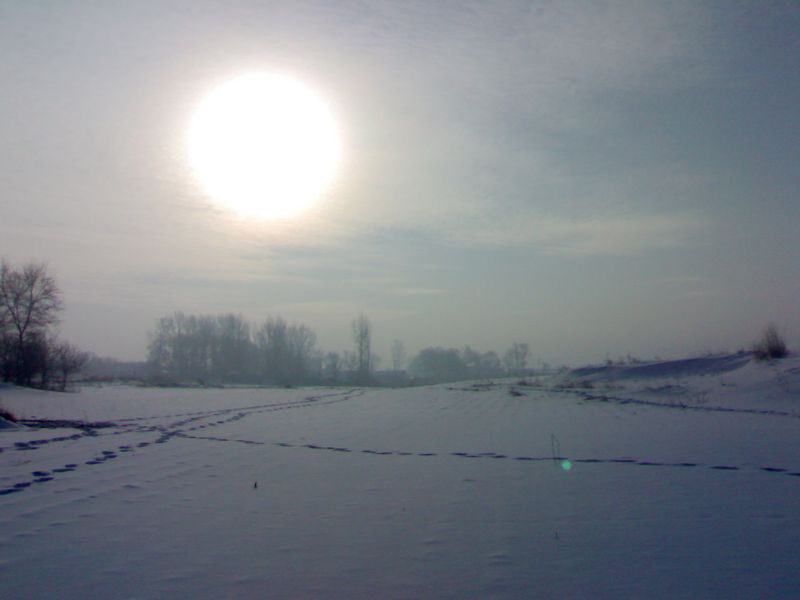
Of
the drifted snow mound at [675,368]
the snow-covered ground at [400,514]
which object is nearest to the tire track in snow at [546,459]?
the snow-covered ground at [400,514]

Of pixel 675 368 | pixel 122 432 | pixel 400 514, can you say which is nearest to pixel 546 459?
pixel 400 514

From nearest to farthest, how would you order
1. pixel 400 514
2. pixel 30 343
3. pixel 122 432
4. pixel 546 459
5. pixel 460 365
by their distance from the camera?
pixel 400 514, pixel 546 459, pixel 122 432, pixel 30 343, pixel 460 365

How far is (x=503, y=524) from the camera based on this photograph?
5.89m

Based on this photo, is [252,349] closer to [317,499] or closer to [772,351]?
[772,351]

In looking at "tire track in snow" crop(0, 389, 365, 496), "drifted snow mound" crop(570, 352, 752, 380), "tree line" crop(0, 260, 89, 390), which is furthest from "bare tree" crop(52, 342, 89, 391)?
"drifted snow mound" crop(570, 352, 752, 380)

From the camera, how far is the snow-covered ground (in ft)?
14.4

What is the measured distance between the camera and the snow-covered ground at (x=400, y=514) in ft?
14.4

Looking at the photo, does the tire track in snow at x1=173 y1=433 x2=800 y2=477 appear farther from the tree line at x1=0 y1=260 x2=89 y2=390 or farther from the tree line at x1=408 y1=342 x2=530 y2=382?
the tree line at x1=408 y1=342 x2=530 y2=382

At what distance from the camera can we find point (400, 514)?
6254mm

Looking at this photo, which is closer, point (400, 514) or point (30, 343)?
point (400, 514)

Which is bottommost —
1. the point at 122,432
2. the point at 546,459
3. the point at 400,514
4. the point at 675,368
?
the point at 400,514

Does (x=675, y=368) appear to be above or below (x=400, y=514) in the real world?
above

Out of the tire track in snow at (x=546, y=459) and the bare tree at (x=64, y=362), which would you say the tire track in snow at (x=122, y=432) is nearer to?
the tire track in snow at (x=546, y=459)

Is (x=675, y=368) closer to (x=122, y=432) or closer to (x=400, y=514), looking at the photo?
(x=122, y=432)
